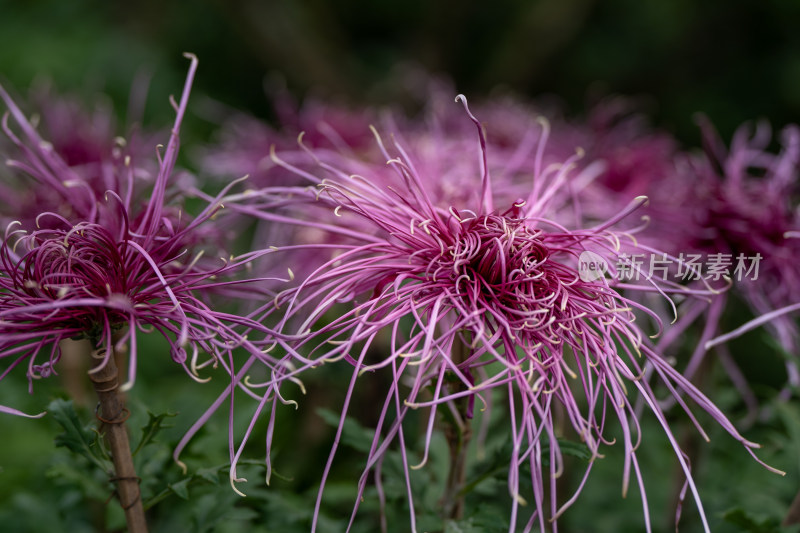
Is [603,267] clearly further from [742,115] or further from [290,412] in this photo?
[742,115]

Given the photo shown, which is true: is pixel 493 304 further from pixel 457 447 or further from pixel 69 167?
pixel 69 167

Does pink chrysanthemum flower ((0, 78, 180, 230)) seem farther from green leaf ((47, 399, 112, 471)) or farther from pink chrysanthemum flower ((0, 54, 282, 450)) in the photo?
green leaf ((47, 399, 112, 471))

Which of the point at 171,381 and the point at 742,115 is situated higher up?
the point at 742,115

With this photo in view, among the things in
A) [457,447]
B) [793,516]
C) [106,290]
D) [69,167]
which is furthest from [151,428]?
[793,516]

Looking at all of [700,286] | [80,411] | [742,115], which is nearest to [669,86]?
[742,115]

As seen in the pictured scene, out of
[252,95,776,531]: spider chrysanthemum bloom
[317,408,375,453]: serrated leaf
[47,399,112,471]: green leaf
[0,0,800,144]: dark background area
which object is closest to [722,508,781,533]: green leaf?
[252,95,776,531]: spider chrysanthemum bloom

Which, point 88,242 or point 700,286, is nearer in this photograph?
point 88,242
